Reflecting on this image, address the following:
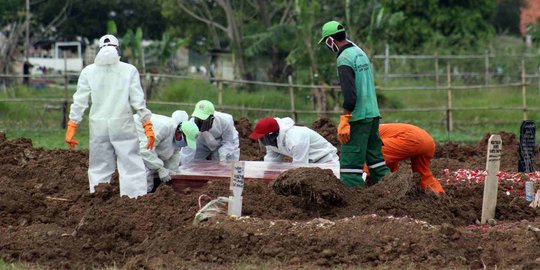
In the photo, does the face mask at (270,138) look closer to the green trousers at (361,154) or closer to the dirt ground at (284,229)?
the dirt ground at (284,229)

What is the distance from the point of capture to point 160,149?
11602mm

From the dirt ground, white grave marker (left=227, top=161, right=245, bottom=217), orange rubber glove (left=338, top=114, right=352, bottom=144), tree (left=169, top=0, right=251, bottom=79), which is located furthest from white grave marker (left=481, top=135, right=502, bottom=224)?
tree (left=169, top=0, right=251, bottom=79)

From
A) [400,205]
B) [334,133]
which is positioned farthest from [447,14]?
[400,205]

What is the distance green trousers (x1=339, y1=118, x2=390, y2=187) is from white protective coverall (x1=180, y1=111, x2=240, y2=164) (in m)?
2.75

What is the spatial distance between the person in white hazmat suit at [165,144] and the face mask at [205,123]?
0.69m

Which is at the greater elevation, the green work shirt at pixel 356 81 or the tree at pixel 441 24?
the tree at pixel 441 24

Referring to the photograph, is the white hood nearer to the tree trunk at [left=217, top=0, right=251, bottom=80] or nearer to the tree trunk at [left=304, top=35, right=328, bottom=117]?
the tree trunk at [left=304, top=35, right=328, bottom=117]

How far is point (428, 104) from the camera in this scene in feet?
91.3

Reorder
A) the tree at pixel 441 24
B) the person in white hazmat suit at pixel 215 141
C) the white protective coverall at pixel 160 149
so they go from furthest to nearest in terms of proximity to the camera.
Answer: the tree at pixel 441 24 → the person in white hazmat suit at pixel 215 141 → the white protective coverall at pixel 160 149

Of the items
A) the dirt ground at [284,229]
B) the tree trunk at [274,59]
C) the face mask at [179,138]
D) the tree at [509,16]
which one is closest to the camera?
the dirt ground at [284,229]

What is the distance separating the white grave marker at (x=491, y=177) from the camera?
947cm

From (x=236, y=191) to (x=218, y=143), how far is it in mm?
4568

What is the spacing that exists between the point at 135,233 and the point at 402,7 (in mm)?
31058

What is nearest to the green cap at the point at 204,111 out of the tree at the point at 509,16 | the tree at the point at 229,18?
the tree at the point at 229,18
